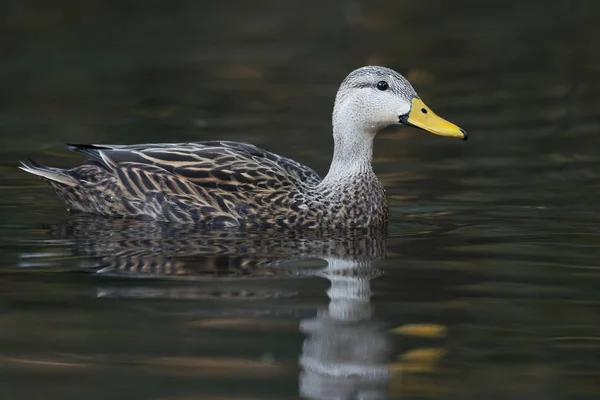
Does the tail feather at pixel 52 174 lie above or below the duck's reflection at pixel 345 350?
above

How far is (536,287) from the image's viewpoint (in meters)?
8.65

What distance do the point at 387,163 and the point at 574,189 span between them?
83.4 inches

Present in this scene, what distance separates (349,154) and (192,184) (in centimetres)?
125

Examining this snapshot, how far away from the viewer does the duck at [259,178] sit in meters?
10.8

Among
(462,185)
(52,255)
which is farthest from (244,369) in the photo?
(462,185)

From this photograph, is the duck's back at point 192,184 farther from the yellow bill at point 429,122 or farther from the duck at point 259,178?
the yellow bill at point 429,122

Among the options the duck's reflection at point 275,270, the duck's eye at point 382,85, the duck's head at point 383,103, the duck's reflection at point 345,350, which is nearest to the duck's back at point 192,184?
the duck's reflection at point 275,270

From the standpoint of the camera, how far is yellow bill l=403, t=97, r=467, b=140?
10.6m

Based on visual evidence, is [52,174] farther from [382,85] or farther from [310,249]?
[382,85]

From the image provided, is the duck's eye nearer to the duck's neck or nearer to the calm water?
the duck's neck

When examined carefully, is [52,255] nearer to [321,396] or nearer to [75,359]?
[75,359]

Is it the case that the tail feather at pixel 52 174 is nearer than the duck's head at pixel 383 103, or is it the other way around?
the duck's head at pixel 383 103

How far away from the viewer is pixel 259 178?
1095 cm

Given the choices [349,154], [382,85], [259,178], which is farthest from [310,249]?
[382,85]
